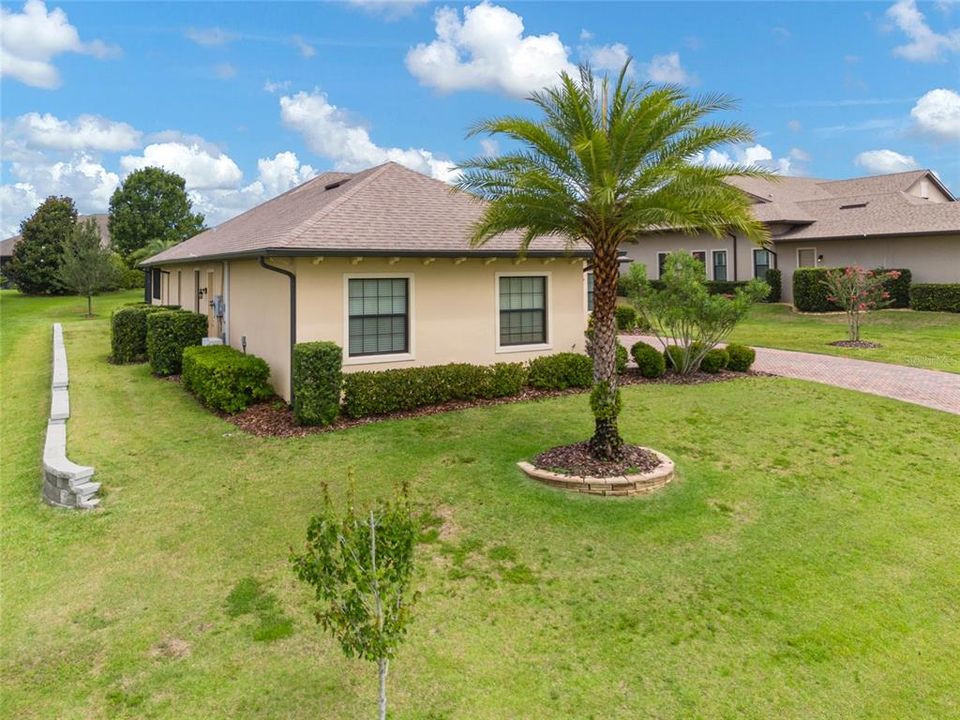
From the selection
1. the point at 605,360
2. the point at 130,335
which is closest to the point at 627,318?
the point at 605,360

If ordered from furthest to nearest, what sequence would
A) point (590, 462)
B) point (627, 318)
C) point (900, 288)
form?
point (900, 288) → point (627, 318) → point (590, 462)

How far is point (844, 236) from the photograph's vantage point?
86.6 feet

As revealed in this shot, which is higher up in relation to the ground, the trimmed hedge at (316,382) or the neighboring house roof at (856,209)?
the neighboring house roof at (856,209)

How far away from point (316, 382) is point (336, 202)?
455 cm

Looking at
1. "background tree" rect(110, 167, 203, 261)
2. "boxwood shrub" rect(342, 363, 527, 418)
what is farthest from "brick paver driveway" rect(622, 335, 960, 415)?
"background tree" rect(110, 167, 203, 261)

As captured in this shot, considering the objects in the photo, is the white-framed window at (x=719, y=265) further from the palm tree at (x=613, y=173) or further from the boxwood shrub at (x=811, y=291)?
the palm tree at (x=613, y=173)

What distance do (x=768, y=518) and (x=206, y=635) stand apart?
19.4 ft

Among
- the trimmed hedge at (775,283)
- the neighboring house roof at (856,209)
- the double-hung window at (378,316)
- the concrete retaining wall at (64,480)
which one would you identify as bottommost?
the concrete retaining wall at (64,480)

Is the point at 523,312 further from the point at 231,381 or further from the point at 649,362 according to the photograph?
the point at 231,381

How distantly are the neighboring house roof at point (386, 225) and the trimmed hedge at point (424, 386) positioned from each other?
2.23 metres

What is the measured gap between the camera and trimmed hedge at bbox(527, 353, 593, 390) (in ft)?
44.0

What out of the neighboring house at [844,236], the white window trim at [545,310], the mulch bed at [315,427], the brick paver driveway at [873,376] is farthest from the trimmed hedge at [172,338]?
the neighboring house at [844,236]

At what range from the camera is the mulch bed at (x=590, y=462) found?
8.12 m

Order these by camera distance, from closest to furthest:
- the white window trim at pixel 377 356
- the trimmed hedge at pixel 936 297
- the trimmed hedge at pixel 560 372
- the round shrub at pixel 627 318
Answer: the white window trim at pixel 377 356, the trimmed hedge at pixel 560 372, the round shrub at pixel 627 318, the trimmed hedge at pixel 936 297
